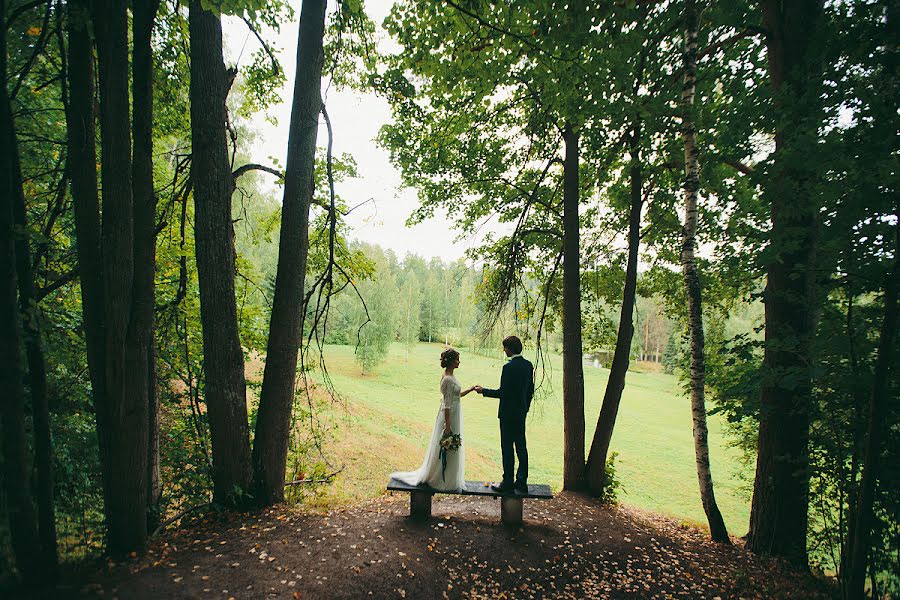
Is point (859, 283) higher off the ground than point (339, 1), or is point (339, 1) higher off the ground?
point (339, 1)

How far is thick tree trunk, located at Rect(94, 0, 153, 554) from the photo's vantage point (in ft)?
9.82

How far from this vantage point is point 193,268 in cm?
653

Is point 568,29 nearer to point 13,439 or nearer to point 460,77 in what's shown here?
point 460,77

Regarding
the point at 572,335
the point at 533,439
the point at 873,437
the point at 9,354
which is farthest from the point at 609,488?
the point at 533,439

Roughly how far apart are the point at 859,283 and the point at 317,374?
2456 centimetres

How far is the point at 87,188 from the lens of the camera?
306 cm

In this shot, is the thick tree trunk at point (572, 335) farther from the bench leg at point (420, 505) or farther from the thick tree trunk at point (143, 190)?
the thick tree trunk at point (143, 190)

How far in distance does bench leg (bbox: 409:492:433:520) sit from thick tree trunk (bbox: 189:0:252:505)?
185 cm

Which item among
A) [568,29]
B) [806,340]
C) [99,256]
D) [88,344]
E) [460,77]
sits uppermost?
[460,77]

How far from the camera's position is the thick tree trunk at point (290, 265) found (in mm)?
4453

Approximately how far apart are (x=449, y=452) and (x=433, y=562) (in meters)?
1.16

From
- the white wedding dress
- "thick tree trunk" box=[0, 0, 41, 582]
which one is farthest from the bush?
"thick tree trunk" box=[0, 0, 41, 582]

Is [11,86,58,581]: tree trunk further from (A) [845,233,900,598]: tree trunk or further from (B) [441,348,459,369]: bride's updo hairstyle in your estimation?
(A) [845,233,900,598]: tree trunk

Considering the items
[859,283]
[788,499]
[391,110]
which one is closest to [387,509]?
[788,499]
